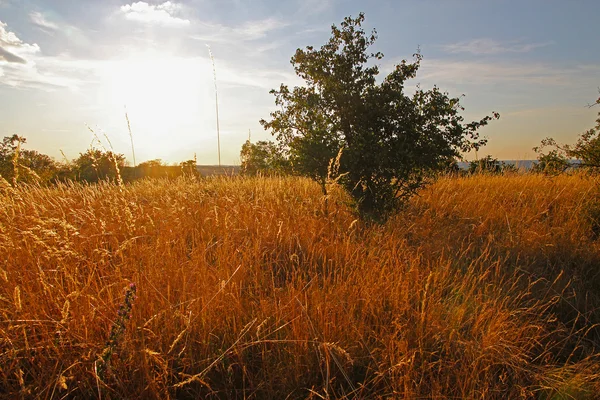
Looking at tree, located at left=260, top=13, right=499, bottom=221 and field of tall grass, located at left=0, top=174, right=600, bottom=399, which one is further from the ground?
tree, located at left=260, top=13, right=499, bottom=221

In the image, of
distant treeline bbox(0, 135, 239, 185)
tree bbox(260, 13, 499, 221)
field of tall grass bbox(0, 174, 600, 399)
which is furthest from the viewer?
distant treeline bbox(0, 135, 239, 185)

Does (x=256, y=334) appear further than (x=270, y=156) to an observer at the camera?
No

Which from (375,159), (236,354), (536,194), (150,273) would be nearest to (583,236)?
(536,194)

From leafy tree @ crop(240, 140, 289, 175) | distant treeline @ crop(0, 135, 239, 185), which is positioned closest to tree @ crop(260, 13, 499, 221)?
leafy tree @ crop(240, 140, 289, 175)

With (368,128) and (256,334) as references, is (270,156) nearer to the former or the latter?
(368,128)

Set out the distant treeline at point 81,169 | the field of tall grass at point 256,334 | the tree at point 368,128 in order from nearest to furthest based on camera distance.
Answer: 1. the field of tall grass at point 256,334
2. the tree at point 368,128
3. the distant treeline at point 81,169

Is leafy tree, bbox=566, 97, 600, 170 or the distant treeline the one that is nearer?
leafy tree, bbox=566, 97, 600, 170

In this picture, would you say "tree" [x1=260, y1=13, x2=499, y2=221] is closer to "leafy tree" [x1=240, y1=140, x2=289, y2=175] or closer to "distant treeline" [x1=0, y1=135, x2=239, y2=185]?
"leafy tree" [x1=240, y1=140, x2=289, y2=175]

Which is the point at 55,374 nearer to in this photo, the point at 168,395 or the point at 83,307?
the point at 83,307

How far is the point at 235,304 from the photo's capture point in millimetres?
2369

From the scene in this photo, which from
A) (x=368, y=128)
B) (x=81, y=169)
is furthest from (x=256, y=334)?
(x=81, y=169)

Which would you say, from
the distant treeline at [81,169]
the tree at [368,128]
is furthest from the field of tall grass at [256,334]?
the distant treeline at [81,169]

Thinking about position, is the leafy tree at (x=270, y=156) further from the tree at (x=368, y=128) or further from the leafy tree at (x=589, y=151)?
the leafy tree at (x=589, y=151)

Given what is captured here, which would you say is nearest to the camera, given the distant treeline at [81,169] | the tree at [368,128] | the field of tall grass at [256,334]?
the field of tall grass at [256,334]
